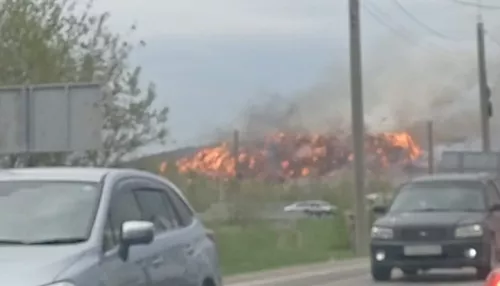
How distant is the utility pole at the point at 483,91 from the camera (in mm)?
53500

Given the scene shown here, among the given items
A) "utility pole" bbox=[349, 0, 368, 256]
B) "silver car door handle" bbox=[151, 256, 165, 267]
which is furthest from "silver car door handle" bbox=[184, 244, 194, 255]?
"utility pole" bbox=[349, 0, 368, 256]

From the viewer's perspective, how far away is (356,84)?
35.2m

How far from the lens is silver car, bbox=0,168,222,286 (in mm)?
8875

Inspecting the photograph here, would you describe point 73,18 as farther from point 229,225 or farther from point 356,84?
point 229,225

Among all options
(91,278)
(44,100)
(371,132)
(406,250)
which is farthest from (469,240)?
(371,132)

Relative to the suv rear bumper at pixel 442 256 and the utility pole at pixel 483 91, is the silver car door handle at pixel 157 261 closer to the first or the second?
the suv rear bumper at pixel 442 256

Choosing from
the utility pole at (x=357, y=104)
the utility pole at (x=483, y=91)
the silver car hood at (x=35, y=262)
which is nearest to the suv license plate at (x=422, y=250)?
the utility pole at (x=357, y=104)

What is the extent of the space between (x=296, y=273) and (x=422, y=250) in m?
2.80

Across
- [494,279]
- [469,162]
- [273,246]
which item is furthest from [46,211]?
[469,162]

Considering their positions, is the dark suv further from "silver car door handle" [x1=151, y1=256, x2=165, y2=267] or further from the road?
"silver car door handle" [x1=151, y1=256, x2=165, y2=267]

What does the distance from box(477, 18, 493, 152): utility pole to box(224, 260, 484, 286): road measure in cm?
2824

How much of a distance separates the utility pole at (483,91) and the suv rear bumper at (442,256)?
31.6 metres

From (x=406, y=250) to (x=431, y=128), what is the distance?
4665 cm

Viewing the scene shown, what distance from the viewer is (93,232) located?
9.44 metres
